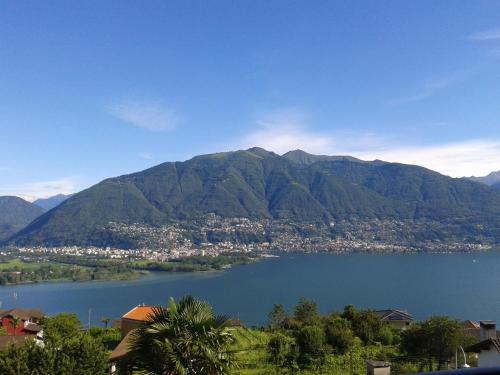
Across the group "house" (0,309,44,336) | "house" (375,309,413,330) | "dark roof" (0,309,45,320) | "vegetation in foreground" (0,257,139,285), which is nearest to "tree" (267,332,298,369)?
"house" (0,309,44,336)

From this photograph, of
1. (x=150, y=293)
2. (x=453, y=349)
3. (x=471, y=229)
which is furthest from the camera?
(x=471, y=229)

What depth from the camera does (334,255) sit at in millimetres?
144750

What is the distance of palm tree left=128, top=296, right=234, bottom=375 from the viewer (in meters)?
4.98

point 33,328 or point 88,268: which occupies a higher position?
point 33,328

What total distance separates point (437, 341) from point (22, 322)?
24151 mm

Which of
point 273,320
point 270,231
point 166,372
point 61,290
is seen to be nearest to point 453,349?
point 166,372

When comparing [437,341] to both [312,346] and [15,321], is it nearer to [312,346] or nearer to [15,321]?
[312,346]

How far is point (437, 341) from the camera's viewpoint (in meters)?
18.0

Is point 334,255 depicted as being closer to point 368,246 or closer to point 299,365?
point 368,246

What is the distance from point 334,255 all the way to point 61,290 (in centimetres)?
8610

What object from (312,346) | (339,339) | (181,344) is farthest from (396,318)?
(181,344)

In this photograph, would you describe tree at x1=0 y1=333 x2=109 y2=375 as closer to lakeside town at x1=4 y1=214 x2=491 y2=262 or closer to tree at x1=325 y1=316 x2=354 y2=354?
tree at x1=325 y1=316 x2=354 y2=354

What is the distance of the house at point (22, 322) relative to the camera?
88.6ft

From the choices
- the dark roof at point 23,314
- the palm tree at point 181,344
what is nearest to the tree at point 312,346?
the palm tree at point 181,344
